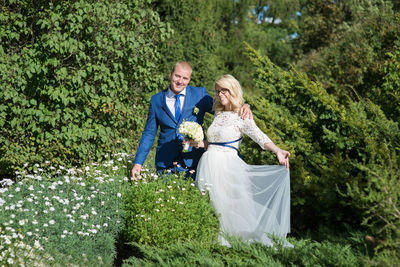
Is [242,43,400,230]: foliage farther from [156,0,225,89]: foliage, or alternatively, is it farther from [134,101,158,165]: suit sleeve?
[156,0,225,89]: foliage

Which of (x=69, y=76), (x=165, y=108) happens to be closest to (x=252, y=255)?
(x=165, y=108)

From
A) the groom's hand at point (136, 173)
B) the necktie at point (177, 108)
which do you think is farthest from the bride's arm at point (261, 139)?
the groom's hand at point (136, 173)

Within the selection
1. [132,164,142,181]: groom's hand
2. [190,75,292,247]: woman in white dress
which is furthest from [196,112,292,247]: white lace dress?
[132,164,142,181]: groom's hand

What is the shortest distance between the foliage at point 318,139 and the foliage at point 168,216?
121cm

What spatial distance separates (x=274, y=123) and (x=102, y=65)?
2.58 metres

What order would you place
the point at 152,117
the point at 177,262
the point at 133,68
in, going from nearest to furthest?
the point at 177,262, the point at 152,117, the point at 133,68

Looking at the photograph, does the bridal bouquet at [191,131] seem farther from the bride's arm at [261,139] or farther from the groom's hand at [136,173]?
the groom's hand at [136,173]

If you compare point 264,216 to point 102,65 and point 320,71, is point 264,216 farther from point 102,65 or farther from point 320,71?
point 320,71

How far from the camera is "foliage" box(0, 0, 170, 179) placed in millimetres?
5789

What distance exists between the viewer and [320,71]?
11734 mm

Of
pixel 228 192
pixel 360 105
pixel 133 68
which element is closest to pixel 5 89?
pixel 133 68

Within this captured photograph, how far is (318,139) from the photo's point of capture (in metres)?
5.69

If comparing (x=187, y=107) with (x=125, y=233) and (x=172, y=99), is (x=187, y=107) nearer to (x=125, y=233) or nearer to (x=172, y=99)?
A: (x=172, y=99)

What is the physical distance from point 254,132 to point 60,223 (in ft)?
6.65
